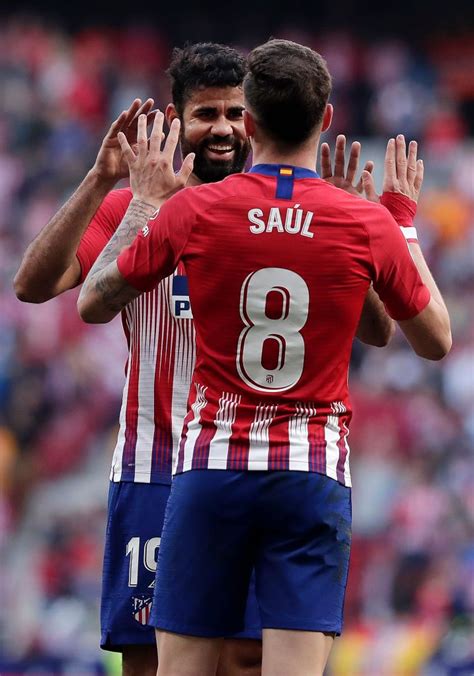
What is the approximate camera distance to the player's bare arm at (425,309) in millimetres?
3523

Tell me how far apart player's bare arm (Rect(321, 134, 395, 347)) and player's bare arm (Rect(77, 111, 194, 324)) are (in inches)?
19.3

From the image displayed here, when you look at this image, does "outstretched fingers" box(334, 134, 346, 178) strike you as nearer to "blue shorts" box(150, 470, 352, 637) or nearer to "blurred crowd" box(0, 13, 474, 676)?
"blue shorts" box(150, 470, 352, 637)

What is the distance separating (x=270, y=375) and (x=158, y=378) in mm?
881

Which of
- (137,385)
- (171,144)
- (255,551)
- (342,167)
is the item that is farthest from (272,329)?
(137,385)

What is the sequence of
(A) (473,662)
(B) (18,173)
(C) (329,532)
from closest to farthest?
(C) (329,532)
(A) (473,662)
(B) (18,173)

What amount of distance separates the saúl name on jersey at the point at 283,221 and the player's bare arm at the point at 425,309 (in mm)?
405

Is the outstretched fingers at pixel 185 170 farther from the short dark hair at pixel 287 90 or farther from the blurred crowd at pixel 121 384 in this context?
the blurred crowd at pixel 121 384

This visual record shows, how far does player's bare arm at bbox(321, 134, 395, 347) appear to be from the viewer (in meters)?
3.88

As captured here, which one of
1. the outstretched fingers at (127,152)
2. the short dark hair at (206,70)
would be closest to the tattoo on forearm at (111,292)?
the outstretched fingers at (127,152)

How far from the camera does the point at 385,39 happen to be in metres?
14.2

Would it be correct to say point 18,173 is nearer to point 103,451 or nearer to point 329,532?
point 103,451

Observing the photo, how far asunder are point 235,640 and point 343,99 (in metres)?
10.4

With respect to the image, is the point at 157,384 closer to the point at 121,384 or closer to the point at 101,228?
the point at 101,228

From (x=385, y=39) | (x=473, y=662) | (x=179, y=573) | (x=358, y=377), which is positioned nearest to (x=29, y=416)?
(x=358, y=377)
